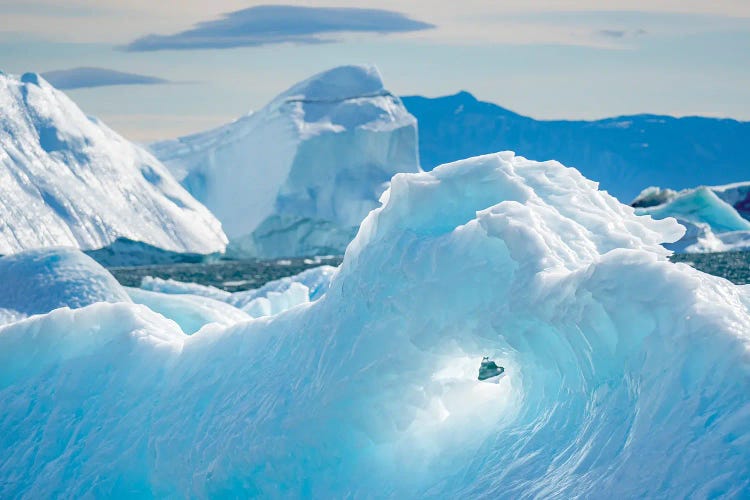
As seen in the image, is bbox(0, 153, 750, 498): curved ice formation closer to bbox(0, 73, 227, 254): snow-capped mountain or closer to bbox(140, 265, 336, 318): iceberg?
bbox(140, 265, 336, 318): iceberg

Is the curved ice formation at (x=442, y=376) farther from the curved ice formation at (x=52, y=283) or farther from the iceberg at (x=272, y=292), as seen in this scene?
the iceberg at (x=272, y=292)

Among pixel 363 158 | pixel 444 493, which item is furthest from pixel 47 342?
pixel 363 158

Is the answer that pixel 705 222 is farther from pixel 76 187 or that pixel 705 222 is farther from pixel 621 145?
pixel 621 145

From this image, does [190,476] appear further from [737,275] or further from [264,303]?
[737,275]

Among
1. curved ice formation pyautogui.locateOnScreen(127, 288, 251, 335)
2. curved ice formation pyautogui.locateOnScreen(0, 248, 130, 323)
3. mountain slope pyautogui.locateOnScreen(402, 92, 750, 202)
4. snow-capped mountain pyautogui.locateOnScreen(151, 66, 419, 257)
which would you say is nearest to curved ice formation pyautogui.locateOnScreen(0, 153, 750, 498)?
curved ice formation pyautogui.locateOnScreen(0, 248, 130, 323)

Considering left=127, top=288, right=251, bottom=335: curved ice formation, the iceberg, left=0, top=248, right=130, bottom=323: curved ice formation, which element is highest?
left=0, top=248, right=130, bottom=323: curved ice formation

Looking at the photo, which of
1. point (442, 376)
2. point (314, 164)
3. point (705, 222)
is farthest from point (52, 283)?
point (314, 164)

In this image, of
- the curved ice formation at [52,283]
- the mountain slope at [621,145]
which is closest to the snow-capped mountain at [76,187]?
the curved ice formation at [52,283]
